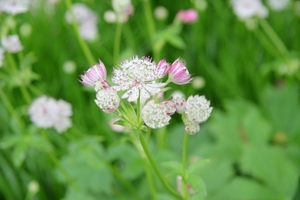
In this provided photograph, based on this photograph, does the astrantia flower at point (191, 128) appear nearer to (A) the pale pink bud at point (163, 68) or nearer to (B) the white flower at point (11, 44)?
(A) the pale pink bud at point (163, 68)

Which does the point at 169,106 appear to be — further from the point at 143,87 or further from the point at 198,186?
the point at 198,186

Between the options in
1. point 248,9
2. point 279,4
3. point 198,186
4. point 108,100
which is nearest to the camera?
point 108,100

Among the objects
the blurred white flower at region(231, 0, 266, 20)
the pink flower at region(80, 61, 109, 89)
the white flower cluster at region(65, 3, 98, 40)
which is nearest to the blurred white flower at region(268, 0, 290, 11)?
the blurred white flower at region(231, 0, 266, 20)

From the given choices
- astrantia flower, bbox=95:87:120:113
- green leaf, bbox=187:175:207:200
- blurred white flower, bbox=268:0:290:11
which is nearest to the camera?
astrantia flower, bbox=95:87:120:113

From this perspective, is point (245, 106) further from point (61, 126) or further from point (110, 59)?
point (61, 126)

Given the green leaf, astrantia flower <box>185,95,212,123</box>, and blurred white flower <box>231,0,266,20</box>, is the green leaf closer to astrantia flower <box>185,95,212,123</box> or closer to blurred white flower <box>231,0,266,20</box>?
astrantia flower <box>185,95,212,123</box>

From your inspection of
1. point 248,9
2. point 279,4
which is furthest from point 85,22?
point 279,4

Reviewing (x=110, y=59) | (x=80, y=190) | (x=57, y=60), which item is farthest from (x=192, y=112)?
(x=57, y=60)
